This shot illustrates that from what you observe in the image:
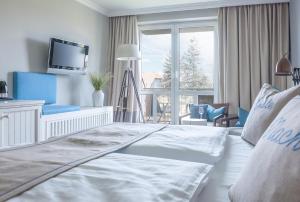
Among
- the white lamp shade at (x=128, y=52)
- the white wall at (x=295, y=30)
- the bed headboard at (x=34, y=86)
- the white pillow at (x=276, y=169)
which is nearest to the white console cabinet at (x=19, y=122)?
the bed headboard at (x=34, y=86)

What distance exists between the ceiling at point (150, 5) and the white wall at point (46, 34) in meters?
0.18

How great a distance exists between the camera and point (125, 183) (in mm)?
831

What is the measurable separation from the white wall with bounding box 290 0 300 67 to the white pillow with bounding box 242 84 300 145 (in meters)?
2.48

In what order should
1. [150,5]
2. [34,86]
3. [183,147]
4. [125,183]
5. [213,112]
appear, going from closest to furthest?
1. [125,183]
2. [183,147]
3. [34,86]
4. [213,112]
5. [150,5]

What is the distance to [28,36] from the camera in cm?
346

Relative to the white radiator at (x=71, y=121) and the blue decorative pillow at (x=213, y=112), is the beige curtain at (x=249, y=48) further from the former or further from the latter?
the white radiator at (x=71, y=121)

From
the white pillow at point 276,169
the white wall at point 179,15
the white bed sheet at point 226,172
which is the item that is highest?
the white wall at point 179,15

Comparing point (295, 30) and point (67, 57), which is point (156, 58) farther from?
point (295, 30)

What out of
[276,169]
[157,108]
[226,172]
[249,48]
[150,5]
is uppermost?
[150,5]

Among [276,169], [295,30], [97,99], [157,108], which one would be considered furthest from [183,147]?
[157,108]

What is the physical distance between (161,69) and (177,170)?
4.30m

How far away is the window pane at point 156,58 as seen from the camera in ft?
16.9

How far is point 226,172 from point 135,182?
0.45 metres

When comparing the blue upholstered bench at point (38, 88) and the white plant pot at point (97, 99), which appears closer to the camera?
the blue upholstered bench at point (38, 88)
